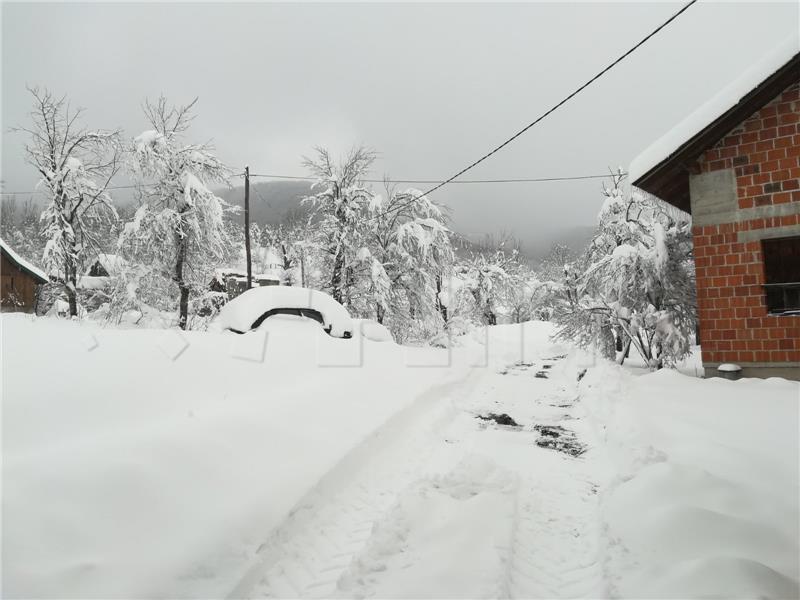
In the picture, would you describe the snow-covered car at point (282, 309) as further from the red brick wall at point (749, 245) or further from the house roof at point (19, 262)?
the house roof at point (19, 262)

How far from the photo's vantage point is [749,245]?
24.4 ft

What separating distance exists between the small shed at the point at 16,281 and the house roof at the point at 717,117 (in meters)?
29.9

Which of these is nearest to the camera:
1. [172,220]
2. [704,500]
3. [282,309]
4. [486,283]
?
[704,500]

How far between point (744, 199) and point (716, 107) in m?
1.76

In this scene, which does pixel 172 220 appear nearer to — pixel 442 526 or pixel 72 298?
pixel 72 298

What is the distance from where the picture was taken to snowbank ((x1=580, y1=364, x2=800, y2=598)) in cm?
216

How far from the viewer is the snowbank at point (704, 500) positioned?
2164 millimetres

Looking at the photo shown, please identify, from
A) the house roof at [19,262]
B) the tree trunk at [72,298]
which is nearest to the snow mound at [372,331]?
the tree trunk at [72,298]

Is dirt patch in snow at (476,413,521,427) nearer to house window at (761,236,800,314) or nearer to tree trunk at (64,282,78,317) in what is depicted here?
Answer: house window at (761,236,800,314)

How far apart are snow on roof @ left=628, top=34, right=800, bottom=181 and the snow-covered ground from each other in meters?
4.72

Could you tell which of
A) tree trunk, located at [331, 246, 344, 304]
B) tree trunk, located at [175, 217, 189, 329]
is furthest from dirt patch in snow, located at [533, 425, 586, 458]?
tree trunk, located at [175, 217, 189, 329]

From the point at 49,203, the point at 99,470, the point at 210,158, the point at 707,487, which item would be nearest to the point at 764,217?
the point at 707,487

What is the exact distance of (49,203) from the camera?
16625mm

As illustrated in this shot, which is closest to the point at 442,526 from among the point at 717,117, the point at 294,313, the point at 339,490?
the point at 339,490
